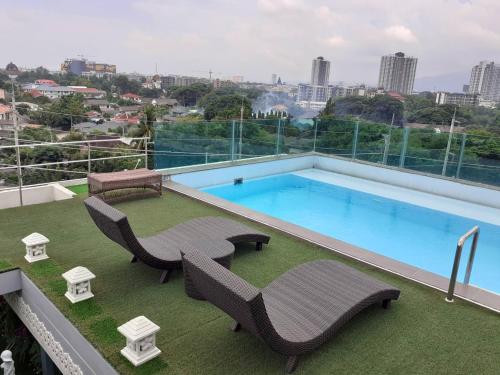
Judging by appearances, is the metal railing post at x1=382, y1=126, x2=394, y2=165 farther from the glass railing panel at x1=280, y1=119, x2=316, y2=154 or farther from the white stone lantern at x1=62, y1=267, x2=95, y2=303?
the white stone lantern at x1=62, y1=267, x2=95, y2=303

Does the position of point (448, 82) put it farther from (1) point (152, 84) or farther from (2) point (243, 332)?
(1) point (152, 84)

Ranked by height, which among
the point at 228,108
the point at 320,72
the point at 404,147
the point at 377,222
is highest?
the point at 320,72

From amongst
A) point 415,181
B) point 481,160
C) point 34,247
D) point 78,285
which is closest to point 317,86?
point 415,181

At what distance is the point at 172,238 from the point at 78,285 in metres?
1.27

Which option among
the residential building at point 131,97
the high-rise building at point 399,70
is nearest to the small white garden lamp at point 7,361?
the residential building at point 131,97

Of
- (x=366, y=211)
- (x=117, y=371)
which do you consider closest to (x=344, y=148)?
(x=366, y=211)

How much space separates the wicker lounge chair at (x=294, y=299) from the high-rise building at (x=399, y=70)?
71.1m

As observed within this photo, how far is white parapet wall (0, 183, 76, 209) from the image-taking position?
20.5ft

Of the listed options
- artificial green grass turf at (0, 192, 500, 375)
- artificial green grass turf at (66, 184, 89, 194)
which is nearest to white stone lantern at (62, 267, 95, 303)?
artificial green grass turf at (0, 192, 500, 375)

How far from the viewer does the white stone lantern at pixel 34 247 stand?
4.23 metres

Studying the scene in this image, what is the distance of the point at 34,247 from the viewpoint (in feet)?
14.0

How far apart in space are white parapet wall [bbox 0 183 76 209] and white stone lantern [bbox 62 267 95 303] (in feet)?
11.5

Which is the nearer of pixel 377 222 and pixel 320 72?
pixel 377 222

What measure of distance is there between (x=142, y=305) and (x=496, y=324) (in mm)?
3277
